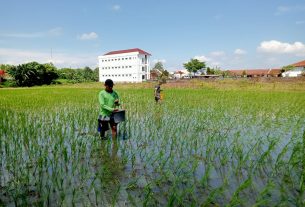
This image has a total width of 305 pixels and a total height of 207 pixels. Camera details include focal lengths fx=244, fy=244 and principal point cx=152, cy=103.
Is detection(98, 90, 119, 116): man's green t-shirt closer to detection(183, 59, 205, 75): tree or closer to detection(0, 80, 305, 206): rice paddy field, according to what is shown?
detection(0, 80, 305, 206): rice paddy field

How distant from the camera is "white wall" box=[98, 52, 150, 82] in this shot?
1854 inches

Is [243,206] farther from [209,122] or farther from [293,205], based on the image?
[209,122]

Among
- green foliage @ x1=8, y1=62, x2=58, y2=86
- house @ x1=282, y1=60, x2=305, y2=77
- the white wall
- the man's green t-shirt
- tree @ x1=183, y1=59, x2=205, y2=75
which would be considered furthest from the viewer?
tree @ x1=183, y1=59, x2=205, y2=75

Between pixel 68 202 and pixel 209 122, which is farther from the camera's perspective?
pixel 209 122

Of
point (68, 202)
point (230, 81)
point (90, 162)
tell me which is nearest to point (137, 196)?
point (68, 202)

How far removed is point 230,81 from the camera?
26.9m

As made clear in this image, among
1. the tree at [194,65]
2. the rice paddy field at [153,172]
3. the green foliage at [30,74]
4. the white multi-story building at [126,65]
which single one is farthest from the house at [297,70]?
the rice paddy field at [153,172]

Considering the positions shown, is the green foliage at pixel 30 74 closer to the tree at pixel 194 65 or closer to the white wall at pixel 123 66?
the white wall at pixel 123 66

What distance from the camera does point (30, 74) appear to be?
1452 inches

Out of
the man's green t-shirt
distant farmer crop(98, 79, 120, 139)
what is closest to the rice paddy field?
distant farmer crop(98, 79, 120, 139)

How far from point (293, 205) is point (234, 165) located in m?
1.12

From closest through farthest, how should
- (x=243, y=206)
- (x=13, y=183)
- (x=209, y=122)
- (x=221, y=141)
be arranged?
(x=243, y=206) < (x=13, y=183) < (x=221, y=141) < (x=209, y=122)

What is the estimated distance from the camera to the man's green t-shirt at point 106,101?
472 centimetres

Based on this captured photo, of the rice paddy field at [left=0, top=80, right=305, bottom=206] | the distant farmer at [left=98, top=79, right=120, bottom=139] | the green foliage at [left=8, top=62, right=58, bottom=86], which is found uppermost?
the green foliage at [left=8, top=62, right=58, bottom=86]
